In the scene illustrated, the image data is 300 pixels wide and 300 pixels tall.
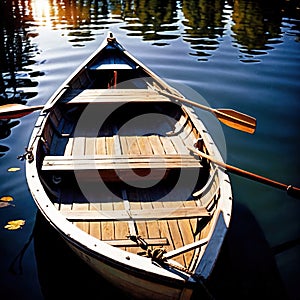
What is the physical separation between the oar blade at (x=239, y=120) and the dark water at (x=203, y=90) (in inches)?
47.7

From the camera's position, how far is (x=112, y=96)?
274 inches

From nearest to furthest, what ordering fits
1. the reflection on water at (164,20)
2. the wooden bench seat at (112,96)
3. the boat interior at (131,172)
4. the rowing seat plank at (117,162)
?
1. the boat interior at (131,172)
2. the rowing seat plank at (117,162)
3. the wooden bench seat at (112,96)
4. the reflection on water at (164,20)

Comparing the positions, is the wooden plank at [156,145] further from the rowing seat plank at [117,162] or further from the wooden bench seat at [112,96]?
the wooden bench seat at [112,96]

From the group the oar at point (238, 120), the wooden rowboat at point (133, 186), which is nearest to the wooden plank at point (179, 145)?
the wooden rowboat at point (133, 186)

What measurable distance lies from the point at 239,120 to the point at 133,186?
186cm

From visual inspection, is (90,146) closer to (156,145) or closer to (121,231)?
(156,145)

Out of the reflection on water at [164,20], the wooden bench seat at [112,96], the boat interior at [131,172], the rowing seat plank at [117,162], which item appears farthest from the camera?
the reflection on water at [164,20]

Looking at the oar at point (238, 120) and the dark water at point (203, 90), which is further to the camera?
→ the oar at point (238, 120)

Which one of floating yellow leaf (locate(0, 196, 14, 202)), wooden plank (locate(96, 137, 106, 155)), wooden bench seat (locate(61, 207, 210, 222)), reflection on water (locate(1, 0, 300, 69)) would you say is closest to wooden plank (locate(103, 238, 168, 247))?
wooden bench seat (locate(61, 207, 210, 222))

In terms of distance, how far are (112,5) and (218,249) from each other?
22.5m

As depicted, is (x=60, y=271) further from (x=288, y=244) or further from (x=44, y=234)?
(x=288, y=244)

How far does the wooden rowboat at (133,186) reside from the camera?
3.49m

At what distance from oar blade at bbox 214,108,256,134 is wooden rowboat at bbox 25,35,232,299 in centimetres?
44

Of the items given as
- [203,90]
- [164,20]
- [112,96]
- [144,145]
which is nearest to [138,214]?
[144,145]
